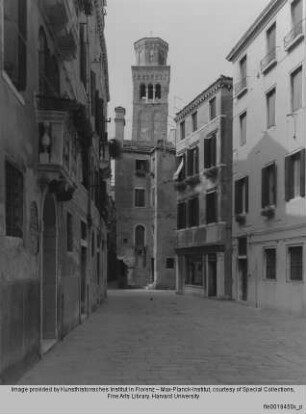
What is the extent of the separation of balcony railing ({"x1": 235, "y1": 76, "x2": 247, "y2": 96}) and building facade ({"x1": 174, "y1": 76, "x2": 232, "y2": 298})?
12.1 feet

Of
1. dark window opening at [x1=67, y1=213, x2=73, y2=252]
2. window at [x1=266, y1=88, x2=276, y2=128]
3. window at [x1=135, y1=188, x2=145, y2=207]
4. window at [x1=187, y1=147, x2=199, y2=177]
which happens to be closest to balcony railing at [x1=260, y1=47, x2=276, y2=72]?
window at [x1=266, y1=88, x2=276, y2=128]

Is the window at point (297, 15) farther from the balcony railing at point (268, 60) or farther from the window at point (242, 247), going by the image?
the window at point (242, 247)

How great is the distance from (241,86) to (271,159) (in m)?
4.16

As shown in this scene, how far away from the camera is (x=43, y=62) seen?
941 cm

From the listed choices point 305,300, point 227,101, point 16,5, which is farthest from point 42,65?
point 227,101

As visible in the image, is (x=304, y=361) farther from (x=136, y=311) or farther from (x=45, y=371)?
(x=136, y=311)

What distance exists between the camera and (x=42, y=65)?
9.26m

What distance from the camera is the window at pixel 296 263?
1694 cm

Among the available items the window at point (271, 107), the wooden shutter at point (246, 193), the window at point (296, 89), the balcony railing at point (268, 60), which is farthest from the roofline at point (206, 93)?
the window at point (296, 89)

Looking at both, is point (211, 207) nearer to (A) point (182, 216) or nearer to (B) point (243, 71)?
(A) point (182, 216)

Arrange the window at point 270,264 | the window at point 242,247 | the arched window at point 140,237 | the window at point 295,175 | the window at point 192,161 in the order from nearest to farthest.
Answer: the window at point 295,175 < the window at point 270,264 < the window at point 242,247 < the window at point 192,161 < the arched window at point 140,237

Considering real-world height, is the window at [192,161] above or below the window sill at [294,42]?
below

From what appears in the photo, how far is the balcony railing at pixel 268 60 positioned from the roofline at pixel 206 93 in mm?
6286

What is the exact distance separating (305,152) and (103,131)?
7814mm
